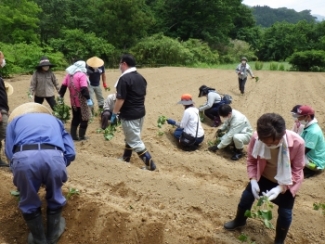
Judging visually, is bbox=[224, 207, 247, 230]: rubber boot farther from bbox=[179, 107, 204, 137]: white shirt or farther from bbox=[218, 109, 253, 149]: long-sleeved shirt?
bbox=[179, 107, 204, 137]: white shirt

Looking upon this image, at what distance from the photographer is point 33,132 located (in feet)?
9.64

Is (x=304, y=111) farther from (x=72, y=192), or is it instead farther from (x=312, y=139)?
(x=72, y=192)

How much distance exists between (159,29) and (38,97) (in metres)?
32.9

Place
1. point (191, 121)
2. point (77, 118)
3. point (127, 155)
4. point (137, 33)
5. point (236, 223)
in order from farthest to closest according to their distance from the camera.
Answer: point (137, 33), point (191, 121), point (77, 118), point (127, 155), point (236, 223)

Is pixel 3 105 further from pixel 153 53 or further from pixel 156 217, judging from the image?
pixel 153 53

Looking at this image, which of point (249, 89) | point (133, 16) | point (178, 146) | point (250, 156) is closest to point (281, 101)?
point (249, 89)

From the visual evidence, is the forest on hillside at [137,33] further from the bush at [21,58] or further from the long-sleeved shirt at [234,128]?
the long-sleeved shirt at [234,128]

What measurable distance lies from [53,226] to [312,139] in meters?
3.95

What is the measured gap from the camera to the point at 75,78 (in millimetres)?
5871

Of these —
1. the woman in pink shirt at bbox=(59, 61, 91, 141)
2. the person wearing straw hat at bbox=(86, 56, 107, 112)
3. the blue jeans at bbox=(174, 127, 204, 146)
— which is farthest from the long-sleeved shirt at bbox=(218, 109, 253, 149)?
the person wearing straw hat at bbox=(86, 56, 107, 112)

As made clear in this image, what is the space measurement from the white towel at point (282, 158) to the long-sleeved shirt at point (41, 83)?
4939mm

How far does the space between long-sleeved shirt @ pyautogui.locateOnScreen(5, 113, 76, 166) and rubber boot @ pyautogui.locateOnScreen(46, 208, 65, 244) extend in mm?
635

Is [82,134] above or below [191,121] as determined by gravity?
below

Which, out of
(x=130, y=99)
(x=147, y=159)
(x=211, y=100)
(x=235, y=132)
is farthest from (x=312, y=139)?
(x=211, y=100)
